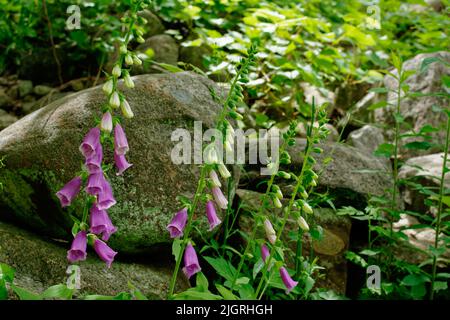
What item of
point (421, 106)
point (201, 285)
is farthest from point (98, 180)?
point (421, 106)

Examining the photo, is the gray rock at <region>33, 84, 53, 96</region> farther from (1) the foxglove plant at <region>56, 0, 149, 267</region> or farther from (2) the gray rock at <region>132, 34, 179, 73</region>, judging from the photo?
(1) the foxglove plant at <region>56, 0, 149, 267</region>

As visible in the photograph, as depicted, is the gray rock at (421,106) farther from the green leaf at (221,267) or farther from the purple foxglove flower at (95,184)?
the purple foxglove flower at (95,184)

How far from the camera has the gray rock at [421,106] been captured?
5207 millimetres

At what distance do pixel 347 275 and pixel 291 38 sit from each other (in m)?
2.69

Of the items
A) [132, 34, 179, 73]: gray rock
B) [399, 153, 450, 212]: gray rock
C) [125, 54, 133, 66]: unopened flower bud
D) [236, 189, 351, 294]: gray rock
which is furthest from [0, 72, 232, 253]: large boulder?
[132, 34, 179, 73]: gray rock

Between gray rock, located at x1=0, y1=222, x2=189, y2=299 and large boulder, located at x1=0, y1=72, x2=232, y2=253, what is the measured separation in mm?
127

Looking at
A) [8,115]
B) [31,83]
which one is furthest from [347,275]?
[31,83]

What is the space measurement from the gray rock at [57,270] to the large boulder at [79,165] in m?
0.13

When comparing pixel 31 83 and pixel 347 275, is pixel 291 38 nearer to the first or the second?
pixel 347 275

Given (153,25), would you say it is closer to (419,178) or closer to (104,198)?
(419,178)

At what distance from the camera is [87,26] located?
5.48 m

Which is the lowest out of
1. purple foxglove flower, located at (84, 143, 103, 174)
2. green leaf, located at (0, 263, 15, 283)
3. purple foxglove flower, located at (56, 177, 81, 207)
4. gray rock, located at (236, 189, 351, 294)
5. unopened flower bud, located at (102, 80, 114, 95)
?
gray rock, located at (236, 189, 351, 294)

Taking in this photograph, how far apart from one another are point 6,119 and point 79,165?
7.79ft

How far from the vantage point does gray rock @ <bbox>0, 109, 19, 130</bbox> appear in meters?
4.38
